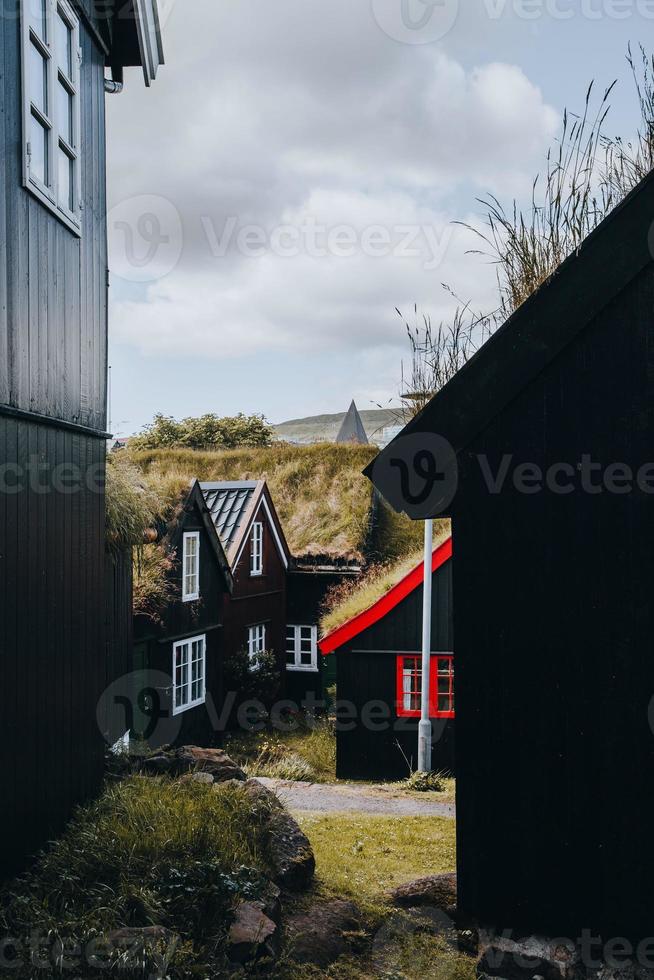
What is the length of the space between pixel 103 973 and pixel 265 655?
1747cm

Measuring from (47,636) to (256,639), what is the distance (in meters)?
16.1

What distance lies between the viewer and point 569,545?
457cm

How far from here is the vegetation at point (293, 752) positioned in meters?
14.7

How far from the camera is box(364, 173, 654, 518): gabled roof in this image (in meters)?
4.36

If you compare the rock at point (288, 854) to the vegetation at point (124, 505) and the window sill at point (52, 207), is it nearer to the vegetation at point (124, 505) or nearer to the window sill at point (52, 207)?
the vegetation at point (124, 505)

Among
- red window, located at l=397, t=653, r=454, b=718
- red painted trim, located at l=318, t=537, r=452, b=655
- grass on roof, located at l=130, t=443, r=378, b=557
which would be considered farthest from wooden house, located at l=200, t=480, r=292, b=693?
red window, located at l=397, t=653, r=454, b=718

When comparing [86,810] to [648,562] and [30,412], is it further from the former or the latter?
[648,562]

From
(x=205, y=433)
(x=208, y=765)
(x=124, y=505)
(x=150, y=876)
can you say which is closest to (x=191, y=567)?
(x=124, y=505)

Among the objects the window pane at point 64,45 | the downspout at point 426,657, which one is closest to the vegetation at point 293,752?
the downspout at point 426,657

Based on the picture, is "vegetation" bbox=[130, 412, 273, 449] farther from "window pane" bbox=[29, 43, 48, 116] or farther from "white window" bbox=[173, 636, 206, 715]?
"window pane" bbox=[29, 43, 48, 116]

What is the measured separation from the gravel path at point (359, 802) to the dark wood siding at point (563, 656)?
6.00 metres

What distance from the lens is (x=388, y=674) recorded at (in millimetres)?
15156

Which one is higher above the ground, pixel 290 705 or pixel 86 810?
pixel 86 810

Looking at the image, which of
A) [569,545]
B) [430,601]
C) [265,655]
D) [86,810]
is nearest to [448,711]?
[430,601]
